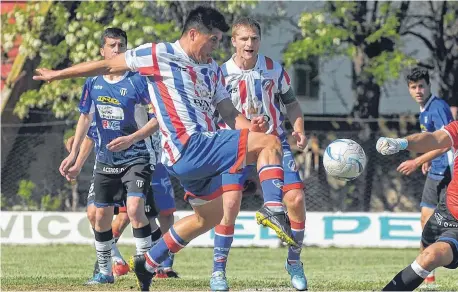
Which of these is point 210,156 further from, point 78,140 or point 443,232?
point 78,140

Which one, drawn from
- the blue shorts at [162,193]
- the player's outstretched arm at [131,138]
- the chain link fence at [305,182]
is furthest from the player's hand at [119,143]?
the chain link fence at [305,182]

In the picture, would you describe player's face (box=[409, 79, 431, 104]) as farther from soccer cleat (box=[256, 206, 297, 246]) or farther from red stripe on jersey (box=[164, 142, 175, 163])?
soccer cleat (box=[256, 206, 297, 246])

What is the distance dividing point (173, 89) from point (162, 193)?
3.89 metres

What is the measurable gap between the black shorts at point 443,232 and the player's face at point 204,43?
2.23 metres

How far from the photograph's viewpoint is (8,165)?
2078cm

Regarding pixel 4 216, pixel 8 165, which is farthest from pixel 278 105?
pixel 8 165

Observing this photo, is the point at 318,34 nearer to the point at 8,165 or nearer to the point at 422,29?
the point at 422,29

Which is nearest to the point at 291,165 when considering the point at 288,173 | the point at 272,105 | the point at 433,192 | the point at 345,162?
the point at 288,173

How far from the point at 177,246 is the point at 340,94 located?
→ 19.8 meters

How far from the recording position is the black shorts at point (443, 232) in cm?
773

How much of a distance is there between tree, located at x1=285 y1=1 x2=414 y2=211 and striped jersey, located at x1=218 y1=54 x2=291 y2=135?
11.2 meters

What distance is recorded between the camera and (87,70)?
25.4ft

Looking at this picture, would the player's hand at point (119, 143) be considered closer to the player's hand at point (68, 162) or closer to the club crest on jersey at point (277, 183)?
the player's hand at point (68, 162)

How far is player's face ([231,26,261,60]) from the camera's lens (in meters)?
9.39
